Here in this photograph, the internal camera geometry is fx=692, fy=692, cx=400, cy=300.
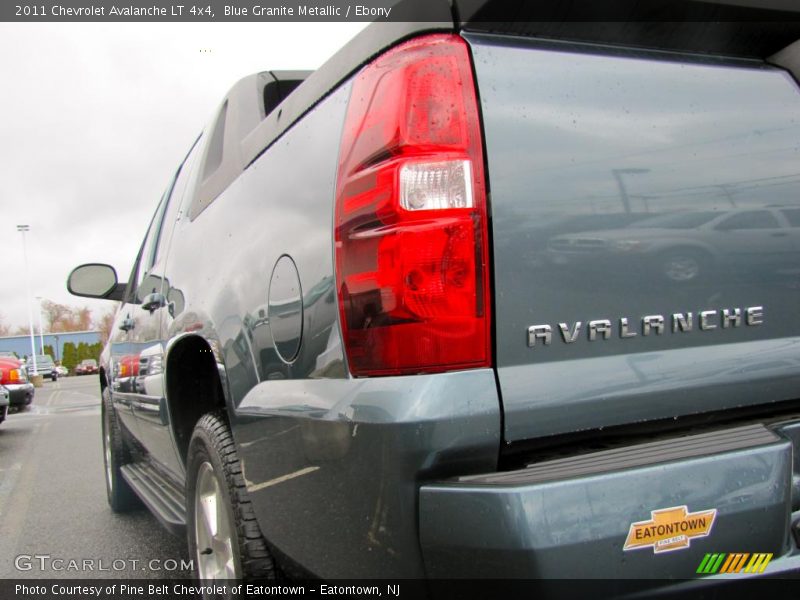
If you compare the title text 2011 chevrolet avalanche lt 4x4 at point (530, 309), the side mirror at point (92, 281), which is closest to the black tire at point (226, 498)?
the title text 2011 chevrolet avalanche lt 4x4 at point (530, 309)

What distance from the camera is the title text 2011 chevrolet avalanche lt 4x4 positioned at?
4.11ft

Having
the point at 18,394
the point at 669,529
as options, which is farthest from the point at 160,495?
the point at 18,394

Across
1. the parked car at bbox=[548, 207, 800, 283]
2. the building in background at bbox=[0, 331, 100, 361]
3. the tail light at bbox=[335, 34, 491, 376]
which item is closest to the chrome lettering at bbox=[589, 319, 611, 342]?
the parked car at bbox=[548, 207, 800, 283]

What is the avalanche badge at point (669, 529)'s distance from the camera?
4.09 ft

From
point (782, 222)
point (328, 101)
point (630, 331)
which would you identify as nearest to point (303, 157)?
point (328, 101)

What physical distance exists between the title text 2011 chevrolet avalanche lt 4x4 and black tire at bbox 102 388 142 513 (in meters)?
2.92

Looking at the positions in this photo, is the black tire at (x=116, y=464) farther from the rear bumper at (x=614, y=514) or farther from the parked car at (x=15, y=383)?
the parked car at (x=15, y=383)

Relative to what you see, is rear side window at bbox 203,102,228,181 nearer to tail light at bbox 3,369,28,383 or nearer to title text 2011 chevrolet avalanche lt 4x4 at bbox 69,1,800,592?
title text 2011 chevrolet avalanche lt 4x4 at bbox 69,1,800,592

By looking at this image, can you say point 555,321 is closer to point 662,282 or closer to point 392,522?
point 662,282

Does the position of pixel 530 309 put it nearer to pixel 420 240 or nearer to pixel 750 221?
pixel 420 240

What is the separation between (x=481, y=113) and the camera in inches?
53.4

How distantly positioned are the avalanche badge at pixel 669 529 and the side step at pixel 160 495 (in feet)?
5.85

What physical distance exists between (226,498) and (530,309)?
1068 mm

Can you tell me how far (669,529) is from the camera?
1.27m
